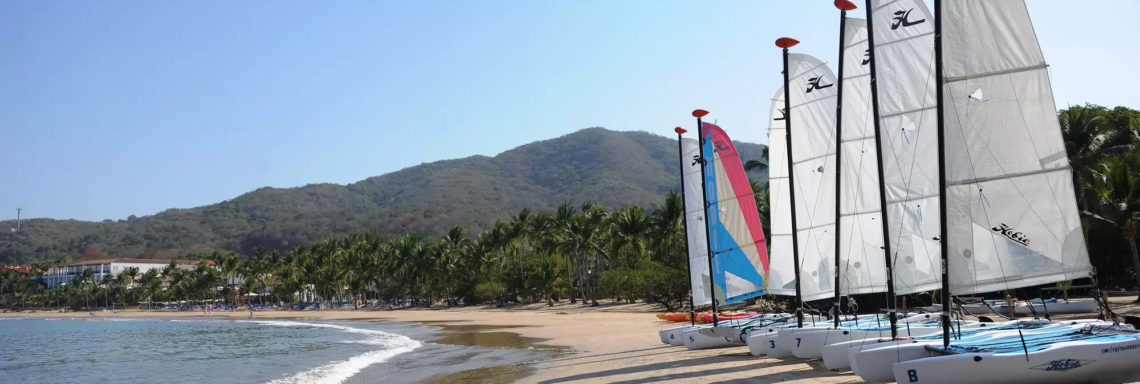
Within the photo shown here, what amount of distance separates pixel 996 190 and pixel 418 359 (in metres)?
20.3

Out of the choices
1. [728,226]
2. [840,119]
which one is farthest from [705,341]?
[840,119]

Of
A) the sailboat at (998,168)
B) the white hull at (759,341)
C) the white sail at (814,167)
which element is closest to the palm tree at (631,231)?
the white sail at (814,167)

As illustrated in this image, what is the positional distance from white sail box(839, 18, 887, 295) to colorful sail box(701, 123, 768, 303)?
577cm

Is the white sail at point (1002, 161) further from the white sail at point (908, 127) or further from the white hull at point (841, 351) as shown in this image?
the white hull at point (841, 351)

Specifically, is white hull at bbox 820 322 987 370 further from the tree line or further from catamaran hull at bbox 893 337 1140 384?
the tree line

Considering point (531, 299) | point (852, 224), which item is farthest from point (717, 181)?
point (531, 299)

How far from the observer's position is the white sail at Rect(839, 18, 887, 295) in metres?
16.5

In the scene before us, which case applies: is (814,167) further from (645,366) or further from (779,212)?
A: (645,366)

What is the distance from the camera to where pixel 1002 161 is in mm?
11930

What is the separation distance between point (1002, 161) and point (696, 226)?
42.3 ft

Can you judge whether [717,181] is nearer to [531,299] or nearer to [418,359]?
[418,359]

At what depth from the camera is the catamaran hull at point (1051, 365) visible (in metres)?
10.9

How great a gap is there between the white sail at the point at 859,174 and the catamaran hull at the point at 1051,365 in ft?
18.1

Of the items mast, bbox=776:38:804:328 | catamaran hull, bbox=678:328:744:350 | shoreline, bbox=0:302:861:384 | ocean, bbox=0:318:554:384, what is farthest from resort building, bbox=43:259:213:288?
mast, bbox=776:38:804:328
